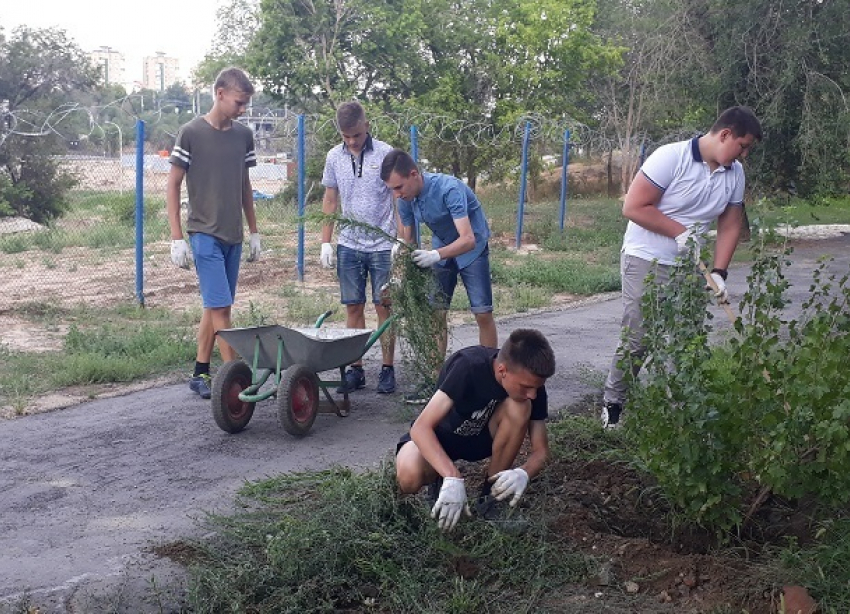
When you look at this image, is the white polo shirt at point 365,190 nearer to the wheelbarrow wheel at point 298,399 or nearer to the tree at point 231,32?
the wheelbarrow wheel at point 298,399

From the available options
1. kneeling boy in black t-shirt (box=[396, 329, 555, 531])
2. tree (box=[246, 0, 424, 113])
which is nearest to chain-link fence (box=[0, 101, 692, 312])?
tree (box=[246, 0, 424, 113])

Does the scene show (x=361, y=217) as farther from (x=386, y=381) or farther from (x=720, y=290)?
(x=720, y=290)

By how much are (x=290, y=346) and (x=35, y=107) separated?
16335 mm

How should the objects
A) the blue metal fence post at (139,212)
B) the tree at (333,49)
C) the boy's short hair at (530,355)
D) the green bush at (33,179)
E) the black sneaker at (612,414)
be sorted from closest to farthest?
the boy's short hair at (530,355) → the black sneaker at (612,414) → the blue metal fence post at (139,212) → the green bush at (33,179) → the tree at (333,49)

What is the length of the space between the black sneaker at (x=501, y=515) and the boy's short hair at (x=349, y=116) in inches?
121

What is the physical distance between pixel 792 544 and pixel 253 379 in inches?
124

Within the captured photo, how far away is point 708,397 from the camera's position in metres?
3.73

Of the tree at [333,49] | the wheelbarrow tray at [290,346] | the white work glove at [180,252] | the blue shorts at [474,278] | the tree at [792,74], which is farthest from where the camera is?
the tree at [333,49]

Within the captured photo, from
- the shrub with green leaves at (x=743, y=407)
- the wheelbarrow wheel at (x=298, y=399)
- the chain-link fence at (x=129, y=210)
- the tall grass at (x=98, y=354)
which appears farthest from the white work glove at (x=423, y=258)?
the chain-link fence at (x=129, y=210)

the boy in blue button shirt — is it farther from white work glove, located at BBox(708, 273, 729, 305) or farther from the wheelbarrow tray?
white work glove, located at BBox(708, 273, 729, 305)

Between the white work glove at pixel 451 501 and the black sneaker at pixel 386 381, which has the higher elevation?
the white work glove at pixel 451 501

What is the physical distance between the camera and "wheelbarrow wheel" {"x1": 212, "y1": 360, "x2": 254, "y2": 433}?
18.6 feet

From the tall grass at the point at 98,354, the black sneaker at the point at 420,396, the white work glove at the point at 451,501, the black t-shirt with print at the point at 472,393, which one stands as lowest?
the tall grass at the point at 98,354

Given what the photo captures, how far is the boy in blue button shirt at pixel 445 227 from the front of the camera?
583cm
